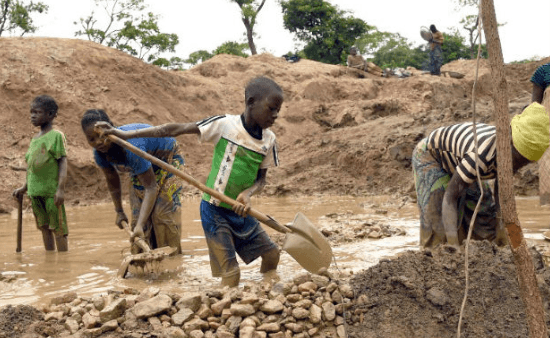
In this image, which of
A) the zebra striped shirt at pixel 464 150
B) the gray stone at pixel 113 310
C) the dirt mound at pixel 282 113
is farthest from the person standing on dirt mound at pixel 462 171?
the dirt mound at pixel 282 113

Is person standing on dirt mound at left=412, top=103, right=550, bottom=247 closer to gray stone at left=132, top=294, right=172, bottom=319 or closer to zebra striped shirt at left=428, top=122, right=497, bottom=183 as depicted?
zebra striped shirt at left=428, top=122, right=497, bottom=183

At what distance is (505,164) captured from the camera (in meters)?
2.05

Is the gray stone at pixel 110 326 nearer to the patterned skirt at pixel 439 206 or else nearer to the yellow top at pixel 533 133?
the patterned skirt at pixel 439 206

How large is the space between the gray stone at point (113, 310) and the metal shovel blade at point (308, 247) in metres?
1.07

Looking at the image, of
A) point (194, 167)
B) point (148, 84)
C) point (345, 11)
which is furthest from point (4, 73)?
point (345, 11)

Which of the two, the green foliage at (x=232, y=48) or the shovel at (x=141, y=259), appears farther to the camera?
the green foliage at (x=232, y=48)

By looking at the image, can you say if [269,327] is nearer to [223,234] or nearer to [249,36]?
[223,234]

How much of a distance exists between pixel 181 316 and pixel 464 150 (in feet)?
6.82

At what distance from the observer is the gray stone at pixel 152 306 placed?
9.41 ft

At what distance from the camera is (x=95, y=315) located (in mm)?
2865

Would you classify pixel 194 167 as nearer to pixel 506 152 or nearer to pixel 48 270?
Result: pixel 48 270

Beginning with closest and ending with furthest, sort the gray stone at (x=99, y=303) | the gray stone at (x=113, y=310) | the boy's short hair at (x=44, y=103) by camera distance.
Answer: the gray stone at (x=113, y=310), the gray stone at (x=99, y=303), the boy's short hair at (x=44, y=103)

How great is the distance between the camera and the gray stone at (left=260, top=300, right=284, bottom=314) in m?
2.93

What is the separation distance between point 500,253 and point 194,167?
9553mm
